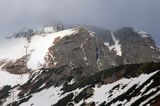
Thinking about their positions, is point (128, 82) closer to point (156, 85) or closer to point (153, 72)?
point (153, 72)

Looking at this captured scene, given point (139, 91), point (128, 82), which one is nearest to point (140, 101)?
point (139, 91)

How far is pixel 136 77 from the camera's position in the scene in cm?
16575

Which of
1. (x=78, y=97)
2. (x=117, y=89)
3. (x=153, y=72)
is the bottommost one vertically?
(x=78, y=97)

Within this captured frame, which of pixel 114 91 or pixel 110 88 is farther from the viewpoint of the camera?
pixel 110 88

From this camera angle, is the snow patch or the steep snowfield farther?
the snow patch

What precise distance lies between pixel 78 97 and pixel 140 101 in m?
80.3

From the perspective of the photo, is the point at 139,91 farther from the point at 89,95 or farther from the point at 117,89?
the point at 89,95

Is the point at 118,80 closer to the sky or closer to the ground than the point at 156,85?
closer to the ground

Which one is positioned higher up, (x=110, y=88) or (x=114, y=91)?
(x=114, y=91)

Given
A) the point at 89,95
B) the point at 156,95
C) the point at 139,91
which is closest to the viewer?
the point at 156,95

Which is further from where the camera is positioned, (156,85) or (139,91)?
(139,91)

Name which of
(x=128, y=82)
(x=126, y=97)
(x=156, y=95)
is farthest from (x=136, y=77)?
(x=156, y=95)

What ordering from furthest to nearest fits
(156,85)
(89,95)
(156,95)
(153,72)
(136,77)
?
(89,95), (136,77), (153,72), (156,85), (156,95)

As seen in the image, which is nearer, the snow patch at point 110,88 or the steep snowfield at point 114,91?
the steep snowfield at point 114,91
